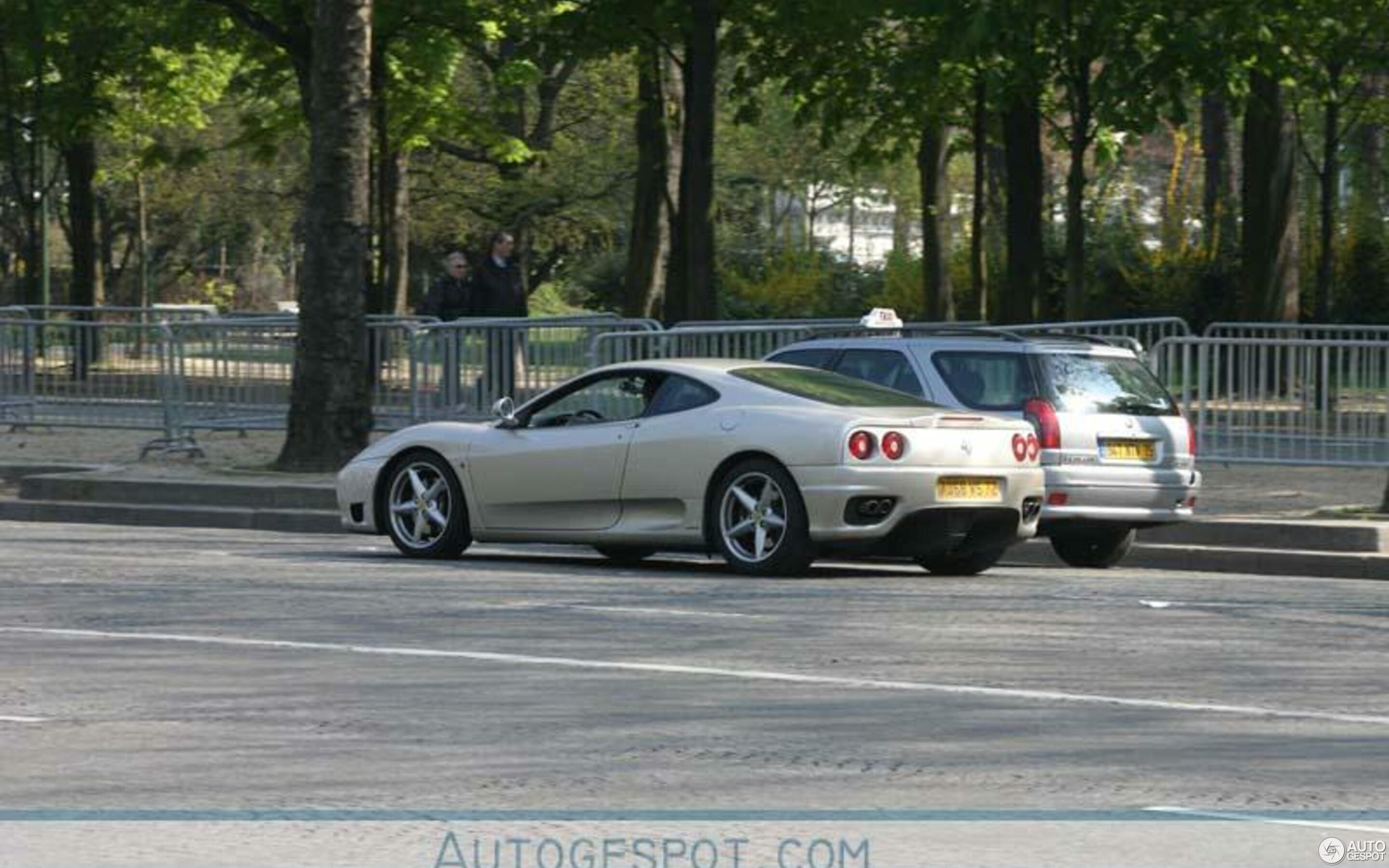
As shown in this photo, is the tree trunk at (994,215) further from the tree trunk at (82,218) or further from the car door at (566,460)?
the car door at (566,460)

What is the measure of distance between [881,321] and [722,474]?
4.56 m

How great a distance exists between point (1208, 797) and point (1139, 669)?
319cm

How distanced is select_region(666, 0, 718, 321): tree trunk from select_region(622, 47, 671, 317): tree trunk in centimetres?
692

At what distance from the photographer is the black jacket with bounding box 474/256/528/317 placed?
26.5m

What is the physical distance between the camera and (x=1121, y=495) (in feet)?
56.4

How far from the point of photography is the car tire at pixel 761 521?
50.6ft

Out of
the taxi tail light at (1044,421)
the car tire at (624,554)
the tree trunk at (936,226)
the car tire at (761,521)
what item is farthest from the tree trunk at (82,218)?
the car tire at (761,521)

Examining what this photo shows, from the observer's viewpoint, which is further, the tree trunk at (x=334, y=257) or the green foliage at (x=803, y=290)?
the green foliage at (x=803, y=290)

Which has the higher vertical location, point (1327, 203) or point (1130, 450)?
point (1327, 203)

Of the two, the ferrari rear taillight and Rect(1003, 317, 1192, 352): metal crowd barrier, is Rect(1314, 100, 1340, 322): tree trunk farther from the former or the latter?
the ferrari rear taillight

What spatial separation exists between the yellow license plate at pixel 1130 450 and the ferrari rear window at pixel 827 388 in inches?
57.4

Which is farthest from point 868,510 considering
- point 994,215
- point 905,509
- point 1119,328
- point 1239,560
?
point 994,215

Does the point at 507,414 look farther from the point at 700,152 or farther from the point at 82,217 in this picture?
the point at 82,217

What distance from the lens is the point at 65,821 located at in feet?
25.4
